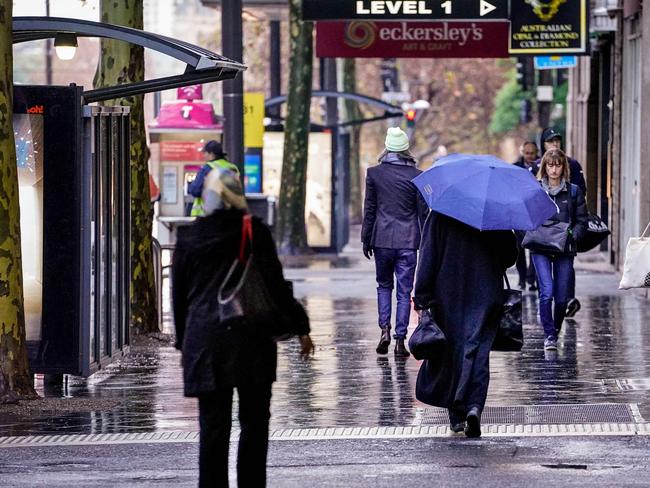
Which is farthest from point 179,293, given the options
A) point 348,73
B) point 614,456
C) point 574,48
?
point 348,73

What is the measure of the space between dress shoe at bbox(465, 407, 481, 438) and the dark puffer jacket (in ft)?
15.6

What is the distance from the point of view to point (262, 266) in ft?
24.9

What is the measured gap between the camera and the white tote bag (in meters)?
12.5

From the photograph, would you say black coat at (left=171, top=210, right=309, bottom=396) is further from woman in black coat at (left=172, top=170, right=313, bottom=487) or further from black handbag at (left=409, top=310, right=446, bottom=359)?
black handbag at (left=409, top=310, right=446, bottom=359)

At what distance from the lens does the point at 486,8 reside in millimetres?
20828

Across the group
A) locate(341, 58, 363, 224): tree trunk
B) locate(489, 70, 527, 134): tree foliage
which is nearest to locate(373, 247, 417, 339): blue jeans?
locate(341, 58, 363, 224): tree trunk

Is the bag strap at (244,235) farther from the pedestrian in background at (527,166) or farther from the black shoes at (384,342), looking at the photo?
the pedestrian in background at (527,166)

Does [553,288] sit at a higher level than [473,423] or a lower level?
higher

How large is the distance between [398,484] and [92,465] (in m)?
1.73

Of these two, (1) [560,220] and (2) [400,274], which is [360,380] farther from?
(1) [560,220]

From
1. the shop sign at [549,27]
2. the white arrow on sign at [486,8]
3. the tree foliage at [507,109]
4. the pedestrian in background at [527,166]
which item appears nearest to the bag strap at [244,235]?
the pedestrian in background at [527,166]

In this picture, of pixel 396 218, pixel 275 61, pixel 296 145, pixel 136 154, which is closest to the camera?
pixel 396 218

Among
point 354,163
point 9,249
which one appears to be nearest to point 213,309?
point 9,249

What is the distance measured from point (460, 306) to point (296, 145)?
66.5ft
